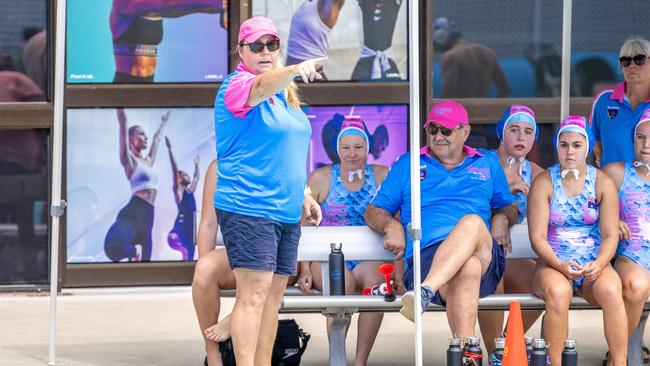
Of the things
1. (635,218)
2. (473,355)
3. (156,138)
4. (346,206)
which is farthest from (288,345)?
(156,138)

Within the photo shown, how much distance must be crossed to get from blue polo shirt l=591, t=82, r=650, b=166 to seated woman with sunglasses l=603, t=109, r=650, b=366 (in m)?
0.37

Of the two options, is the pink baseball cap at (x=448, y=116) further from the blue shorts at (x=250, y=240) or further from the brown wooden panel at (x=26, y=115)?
the brown wooden panel at (x=26, y=115)

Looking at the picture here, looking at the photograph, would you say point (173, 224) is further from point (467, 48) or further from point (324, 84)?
point (467, 48)

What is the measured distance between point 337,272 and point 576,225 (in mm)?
1196

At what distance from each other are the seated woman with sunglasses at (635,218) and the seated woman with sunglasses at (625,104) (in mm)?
391

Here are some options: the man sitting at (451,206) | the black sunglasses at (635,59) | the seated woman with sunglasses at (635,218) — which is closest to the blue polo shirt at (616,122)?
the black sunglasses at (635,59)

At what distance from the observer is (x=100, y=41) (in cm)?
938

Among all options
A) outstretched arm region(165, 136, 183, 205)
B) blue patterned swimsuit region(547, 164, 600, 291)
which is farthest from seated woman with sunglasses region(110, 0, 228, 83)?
blue patterned swimsuit region(547, 164, 600, 291)

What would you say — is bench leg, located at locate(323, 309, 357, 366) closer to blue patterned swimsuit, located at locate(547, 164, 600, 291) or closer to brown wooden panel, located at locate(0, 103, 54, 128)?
blue patterned swimsuit, located at locate(547, 164, 600, 291)

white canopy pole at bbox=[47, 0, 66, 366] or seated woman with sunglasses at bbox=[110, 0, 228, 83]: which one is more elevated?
seated woman with sunglasses at bbox=[110, 0, 228, 83]

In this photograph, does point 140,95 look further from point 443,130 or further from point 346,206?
point 443,130

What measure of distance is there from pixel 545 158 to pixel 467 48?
3.08 ft

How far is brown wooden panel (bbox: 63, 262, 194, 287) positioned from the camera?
9.51m

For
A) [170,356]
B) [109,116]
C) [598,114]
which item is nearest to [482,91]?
[598,114]
